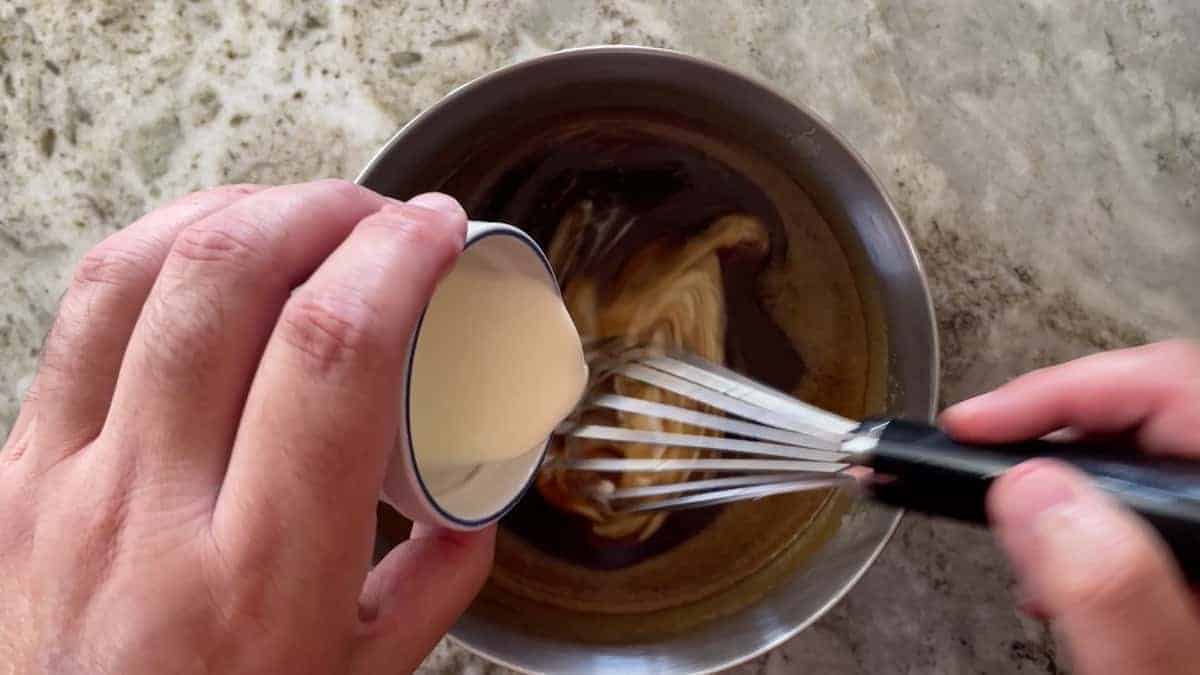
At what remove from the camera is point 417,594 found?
481 mm

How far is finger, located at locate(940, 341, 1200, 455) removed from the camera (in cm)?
50

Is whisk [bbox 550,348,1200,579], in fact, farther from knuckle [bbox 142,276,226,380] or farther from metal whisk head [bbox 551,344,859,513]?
knuckle [bbox 142,276,226,380]

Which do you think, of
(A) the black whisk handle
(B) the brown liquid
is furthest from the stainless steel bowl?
(A) the black whisk handle

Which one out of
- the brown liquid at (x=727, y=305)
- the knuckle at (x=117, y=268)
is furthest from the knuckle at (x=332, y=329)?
the brown liquid at (x=727, y=305)

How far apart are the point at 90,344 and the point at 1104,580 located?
0.44 meters

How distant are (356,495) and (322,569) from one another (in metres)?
0.03

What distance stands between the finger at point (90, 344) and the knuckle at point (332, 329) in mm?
92

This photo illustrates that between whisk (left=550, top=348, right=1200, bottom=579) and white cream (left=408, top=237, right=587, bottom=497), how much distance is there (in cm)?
11

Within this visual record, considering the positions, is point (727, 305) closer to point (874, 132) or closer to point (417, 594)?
point (874, 132)

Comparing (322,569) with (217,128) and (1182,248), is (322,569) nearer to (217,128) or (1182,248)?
(217,128)

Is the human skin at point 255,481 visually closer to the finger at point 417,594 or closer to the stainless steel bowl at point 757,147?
the finger at point 417,594

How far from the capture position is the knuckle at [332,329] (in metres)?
0.40

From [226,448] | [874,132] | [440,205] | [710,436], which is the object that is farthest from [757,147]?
[226,448]

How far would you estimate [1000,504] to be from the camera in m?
0.41
